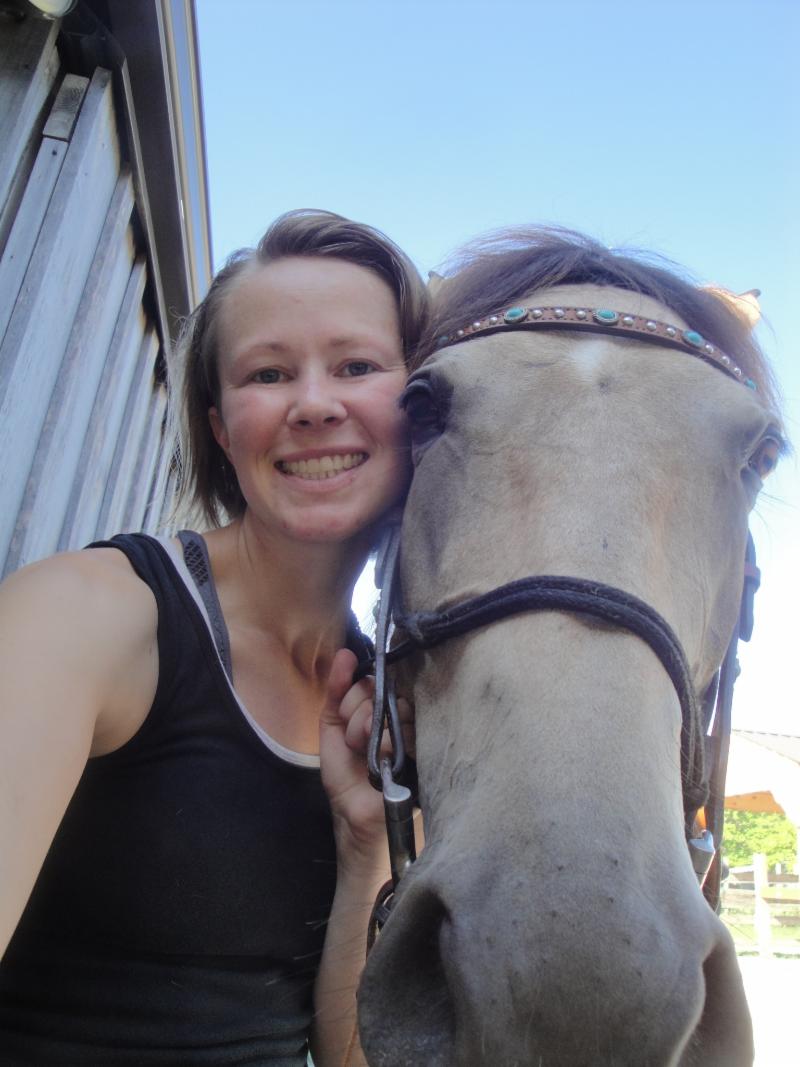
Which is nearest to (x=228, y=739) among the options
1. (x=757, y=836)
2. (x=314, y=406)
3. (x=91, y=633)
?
(x=91, y=633)

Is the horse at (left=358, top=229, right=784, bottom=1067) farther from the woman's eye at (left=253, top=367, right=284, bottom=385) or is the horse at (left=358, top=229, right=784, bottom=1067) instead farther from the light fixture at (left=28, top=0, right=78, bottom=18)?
the light fixture at (left=28, top=0, right=78, bottom=18)

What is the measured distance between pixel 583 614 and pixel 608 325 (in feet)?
2.65

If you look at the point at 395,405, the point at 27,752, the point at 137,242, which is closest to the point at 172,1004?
the point at 27,752

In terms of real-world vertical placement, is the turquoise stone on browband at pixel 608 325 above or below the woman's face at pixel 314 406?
above

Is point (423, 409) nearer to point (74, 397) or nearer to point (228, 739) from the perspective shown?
point (228, 739)

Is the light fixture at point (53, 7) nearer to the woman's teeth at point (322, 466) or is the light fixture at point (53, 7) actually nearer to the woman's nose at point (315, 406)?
the woman's nose at point (315, 406)

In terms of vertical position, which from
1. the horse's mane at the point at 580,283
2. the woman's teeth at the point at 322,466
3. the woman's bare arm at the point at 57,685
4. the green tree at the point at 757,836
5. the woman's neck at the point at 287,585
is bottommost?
the green tree at the point at 757,836

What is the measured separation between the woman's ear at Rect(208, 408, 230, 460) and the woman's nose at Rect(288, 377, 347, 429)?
0.39 meters

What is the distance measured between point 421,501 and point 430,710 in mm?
460

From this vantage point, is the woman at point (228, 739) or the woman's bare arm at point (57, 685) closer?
the woman's bare arm at point (57, 685)

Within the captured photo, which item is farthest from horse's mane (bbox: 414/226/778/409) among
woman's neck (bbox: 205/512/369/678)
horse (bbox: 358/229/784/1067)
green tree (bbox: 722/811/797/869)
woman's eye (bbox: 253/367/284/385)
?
green tree (bbox: 722/811/797/869)

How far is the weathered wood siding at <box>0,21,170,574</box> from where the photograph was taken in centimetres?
211

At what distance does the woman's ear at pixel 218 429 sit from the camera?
203 centimetres

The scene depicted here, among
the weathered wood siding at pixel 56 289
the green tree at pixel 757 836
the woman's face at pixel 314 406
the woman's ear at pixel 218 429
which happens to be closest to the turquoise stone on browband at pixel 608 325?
the woman's face at pixel 314 406
